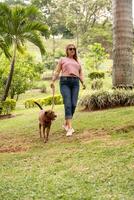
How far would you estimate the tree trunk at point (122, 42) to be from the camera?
462 inches

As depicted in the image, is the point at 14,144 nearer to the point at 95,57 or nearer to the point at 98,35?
the point at 95,57

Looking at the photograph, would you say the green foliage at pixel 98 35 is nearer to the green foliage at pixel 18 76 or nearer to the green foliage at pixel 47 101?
the green foliage at pixel 18 76

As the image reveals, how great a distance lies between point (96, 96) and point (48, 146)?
5.14 meters

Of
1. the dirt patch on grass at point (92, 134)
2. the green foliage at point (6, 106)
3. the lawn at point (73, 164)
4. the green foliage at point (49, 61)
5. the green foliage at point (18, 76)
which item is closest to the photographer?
the lawn at point (73, 164)

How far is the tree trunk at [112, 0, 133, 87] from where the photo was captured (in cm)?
1174

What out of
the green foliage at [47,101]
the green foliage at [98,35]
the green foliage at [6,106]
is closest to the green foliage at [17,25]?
the green foliage at [6,106]

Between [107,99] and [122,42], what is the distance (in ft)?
5.53

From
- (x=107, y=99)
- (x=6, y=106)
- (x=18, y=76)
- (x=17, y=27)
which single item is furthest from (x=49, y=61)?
(x=107, y=99)

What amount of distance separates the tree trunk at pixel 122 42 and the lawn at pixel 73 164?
2.83 m

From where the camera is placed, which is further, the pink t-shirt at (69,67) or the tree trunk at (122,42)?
the tree trunk at (122,42)

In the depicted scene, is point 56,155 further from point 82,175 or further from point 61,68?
point 61,68

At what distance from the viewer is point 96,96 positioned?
12734mm

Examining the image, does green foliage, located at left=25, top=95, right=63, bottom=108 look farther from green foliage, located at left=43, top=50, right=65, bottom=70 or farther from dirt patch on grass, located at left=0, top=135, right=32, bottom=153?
green foliage, located at left=43, top=50, right=65, bottom=70

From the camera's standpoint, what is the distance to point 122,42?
1202 centimetres
